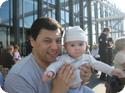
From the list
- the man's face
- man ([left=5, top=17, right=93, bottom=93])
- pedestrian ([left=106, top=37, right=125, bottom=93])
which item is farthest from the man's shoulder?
pedestrian ([left=106, top=37, right=125, bottom=93])

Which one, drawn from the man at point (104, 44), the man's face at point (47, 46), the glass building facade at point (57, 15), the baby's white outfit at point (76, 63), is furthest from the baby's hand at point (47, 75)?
the glass building facade at point (57, 15)

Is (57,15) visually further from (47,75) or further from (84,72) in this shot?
(47,75)

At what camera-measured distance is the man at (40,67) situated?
2684 millimetres

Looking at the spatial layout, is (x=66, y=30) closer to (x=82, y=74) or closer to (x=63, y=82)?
(x=82, y=74)

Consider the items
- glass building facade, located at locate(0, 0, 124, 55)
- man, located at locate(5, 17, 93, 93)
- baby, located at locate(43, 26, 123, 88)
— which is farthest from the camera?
glass building facade, located at locate(0, 0, 124, 55)

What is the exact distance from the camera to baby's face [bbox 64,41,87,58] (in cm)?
321

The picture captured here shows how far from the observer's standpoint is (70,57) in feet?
10.6

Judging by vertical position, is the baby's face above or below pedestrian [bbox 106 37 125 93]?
above

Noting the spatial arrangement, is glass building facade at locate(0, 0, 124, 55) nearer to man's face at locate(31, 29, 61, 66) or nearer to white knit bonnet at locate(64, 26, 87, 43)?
Answer: white knit bonnet at locate(64, 26, 87, 43)

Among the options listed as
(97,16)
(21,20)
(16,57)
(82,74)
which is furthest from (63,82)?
(97,16)

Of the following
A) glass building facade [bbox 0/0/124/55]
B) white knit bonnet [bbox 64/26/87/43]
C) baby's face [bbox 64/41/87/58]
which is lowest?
baby's face [bbox 64/41/87/58]

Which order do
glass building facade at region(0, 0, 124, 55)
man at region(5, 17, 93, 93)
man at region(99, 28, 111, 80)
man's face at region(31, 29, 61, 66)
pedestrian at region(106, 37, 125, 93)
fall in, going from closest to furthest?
man at region(5, 17, 93, 93) < man's face at region(31, 29, 61, 66) < pedestrian at region(106, 37, 125, 93) < man at region(99, 28, 111, 80) < glass building facade at region(0, 0, 124, 55)

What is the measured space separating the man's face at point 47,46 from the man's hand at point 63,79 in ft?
0.43

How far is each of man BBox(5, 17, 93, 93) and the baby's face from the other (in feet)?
0.78
